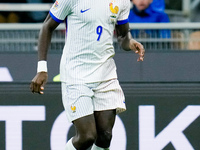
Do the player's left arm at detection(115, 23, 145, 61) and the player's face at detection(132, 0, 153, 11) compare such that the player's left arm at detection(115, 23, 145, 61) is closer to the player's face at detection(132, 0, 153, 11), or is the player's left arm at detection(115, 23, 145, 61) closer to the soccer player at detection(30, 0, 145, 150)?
the soccer player at detection(30, 0, 145, 150)

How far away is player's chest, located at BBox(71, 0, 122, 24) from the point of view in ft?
16.4

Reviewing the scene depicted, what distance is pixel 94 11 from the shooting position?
5.02 metres

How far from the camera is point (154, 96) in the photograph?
6156 millimetres

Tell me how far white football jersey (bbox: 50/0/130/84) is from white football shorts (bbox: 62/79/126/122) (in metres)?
0.06

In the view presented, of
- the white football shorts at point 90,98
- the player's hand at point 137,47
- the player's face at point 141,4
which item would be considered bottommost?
the white football shorts at point 90,98

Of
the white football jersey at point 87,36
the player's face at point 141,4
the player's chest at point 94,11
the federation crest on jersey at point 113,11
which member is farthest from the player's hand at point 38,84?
the player's face at point 141,4

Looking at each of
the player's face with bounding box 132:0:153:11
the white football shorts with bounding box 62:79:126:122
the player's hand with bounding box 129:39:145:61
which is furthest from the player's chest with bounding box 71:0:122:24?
the player's face with bounding box 132:0:153:11

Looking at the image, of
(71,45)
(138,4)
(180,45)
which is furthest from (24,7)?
(71,45)

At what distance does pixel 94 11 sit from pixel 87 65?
17.0 inches

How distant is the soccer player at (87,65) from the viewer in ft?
16.5

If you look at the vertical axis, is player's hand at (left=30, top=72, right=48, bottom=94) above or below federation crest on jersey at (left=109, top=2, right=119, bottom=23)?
below

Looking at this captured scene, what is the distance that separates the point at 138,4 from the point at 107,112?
2790 mm

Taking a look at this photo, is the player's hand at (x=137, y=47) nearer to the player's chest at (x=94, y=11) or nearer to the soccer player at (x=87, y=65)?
the soccer player at (x=87, y=65)

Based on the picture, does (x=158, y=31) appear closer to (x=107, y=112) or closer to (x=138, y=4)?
(x=138, y=4)
